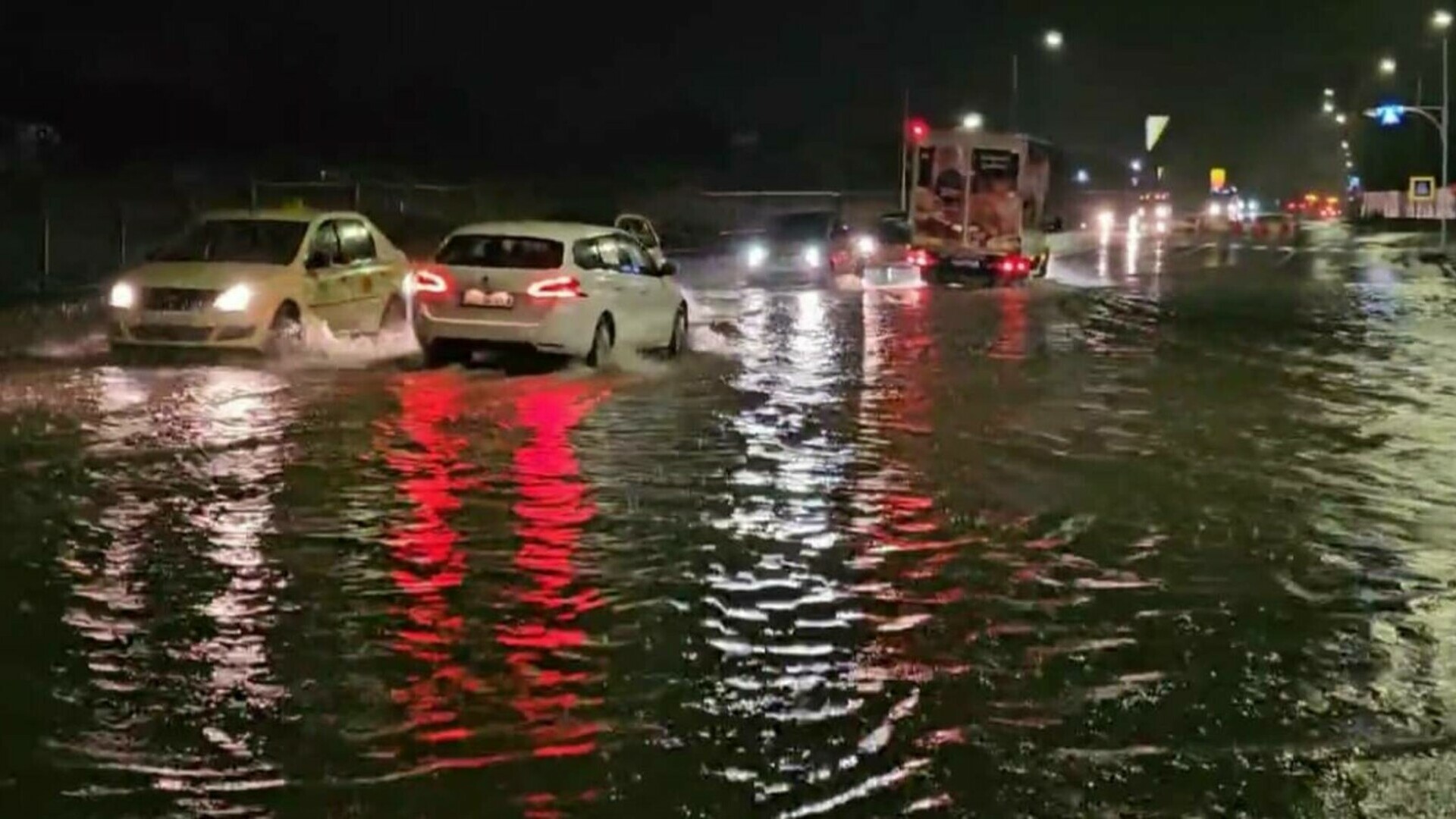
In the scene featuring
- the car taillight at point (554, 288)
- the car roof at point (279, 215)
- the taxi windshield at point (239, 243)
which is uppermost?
the car roof at point (279, 215)

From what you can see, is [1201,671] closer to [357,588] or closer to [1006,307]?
[357,588]

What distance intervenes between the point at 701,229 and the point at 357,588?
54846 mm

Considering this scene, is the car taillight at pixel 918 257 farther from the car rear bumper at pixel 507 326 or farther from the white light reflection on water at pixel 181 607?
the white light reflection on water at pixel 181 607

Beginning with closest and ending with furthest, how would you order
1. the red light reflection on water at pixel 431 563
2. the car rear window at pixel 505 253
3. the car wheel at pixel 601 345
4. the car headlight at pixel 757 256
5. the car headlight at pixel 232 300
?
1. the red light reflection on water at pixel 431 563
2. the car headlight at pixel 232 300
3. the car rear window at pixel 505 253
4. the car wheel at pixel 601 345
5. the car headlight at pixel 757 256

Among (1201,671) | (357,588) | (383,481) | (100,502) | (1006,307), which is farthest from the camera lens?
(1006,307)

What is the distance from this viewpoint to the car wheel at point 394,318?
76.5 ft

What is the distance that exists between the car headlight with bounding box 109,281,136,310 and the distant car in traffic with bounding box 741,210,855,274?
80.8 ft

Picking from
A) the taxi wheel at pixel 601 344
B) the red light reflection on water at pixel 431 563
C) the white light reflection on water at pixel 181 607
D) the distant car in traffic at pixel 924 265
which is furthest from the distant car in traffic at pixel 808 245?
the white light reflection on water at pixel 181 607

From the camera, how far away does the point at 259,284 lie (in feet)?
67.7

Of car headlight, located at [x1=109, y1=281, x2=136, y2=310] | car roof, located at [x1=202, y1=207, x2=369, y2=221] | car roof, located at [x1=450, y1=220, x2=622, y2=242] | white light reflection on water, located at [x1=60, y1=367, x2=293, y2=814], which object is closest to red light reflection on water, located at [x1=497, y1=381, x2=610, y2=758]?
white light reflection on water, located at [x1=60, y1=367, x2=293, y2=814]

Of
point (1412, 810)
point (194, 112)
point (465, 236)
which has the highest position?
point (194, 112)

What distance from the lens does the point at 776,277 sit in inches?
1746

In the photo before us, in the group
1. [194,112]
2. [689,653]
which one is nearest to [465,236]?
[689,653]

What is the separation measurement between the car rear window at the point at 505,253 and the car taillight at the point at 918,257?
22.9 meters
